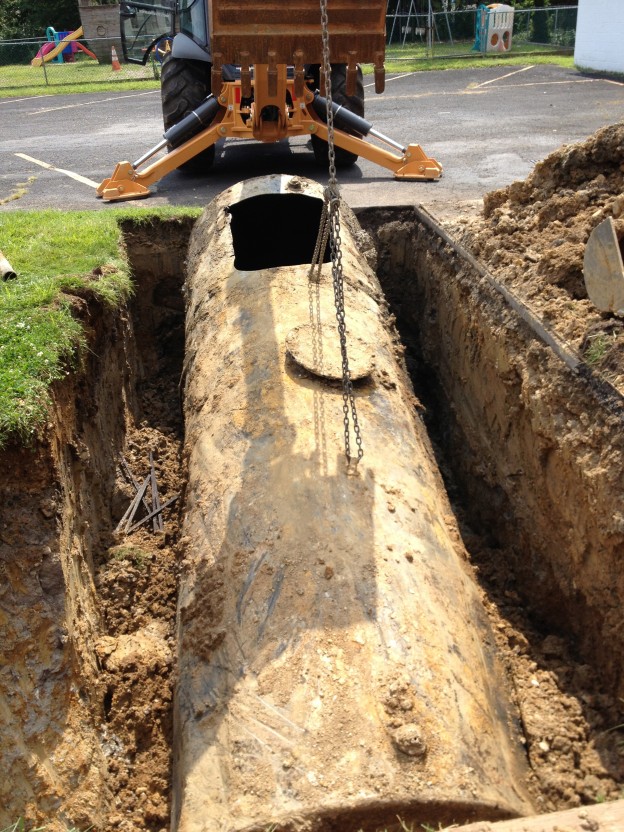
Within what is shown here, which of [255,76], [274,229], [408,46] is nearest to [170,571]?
[274,229]

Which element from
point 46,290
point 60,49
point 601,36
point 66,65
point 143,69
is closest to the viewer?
point 46,290

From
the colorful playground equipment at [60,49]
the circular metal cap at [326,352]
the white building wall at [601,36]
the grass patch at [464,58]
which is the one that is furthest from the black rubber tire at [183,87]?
the colorful playground equipment at [60,49]

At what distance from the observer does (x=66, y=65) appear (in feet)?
87.1

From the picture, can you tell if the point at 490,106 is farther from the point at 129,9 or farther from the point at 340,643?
the point at 340,643

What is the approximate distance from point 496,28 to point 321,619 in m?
23.9

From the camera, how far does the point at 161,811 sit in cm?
308

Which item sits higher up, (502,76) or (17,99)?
(502,76)

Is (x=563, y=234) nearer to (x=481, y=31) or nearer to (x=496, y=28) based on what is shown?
(x=496, y=28)

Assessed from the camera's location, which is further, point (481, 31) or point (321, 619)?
point (481, 31)

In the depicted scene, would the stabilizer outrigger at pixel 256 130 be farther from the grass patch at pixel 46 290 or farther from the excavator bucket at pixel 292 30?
the excavator bucket at pixel 292 30

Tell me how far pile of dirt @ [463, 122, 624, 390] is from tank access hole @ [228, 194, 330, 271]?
4.29 ft

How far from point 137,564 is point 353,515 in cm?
164

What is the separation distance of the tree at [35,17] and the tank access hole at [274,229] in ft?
101

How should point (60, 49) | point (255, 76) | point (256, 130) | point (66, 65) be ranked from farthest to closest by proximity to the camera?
1. point (60, 49)
2. point (66, 65)
3. point (256, 130)
4. point (255, 76)
